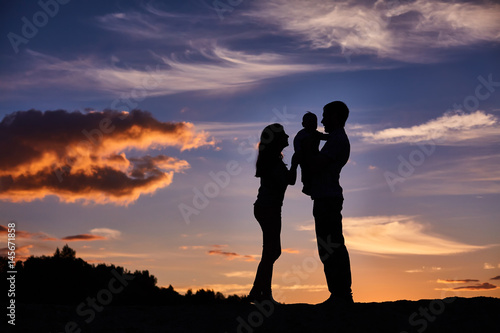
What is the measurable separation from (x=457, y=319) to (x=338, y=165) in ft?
8.91

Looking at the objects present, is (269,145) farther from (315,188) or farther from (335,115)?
(335,115)

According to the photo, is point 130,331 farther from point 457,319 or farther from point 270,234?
point 457,319

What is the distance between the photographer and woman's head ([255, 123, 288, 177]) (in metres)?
8.14

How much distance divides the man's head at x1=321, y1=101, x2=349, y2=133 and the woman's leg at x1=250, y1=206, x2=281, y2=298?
1.54m

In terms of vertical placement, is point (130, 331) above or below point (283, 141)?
below

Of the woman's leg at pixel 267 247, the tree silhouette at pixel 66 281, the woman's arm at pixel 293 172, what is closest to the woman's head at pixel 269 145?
the woman's arm at pixel 293 172

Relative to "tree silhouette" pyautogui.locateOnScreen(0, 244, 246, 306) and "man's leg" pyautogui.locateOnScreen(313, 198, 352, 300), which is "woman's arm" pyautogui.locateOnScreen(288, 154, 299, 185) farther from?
"tree silhouette" pyautogui.locateOnScreen(0, 244, 246, 306)

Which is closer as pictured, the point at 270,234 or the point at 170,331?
the point at 170,331

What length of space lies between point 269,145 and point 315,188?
39.5 inches

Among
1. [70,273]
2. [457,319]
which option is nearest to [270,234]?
[457,319]

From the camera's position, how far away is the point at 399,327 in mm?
6906

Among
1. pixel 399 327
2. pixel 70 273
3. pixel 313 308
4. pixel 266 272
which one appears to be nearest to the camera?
pixel 399 327

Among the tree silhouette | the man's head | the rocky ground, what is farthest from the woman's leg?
the tree silhouette

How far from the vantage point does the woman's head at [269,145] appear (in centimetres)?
814
